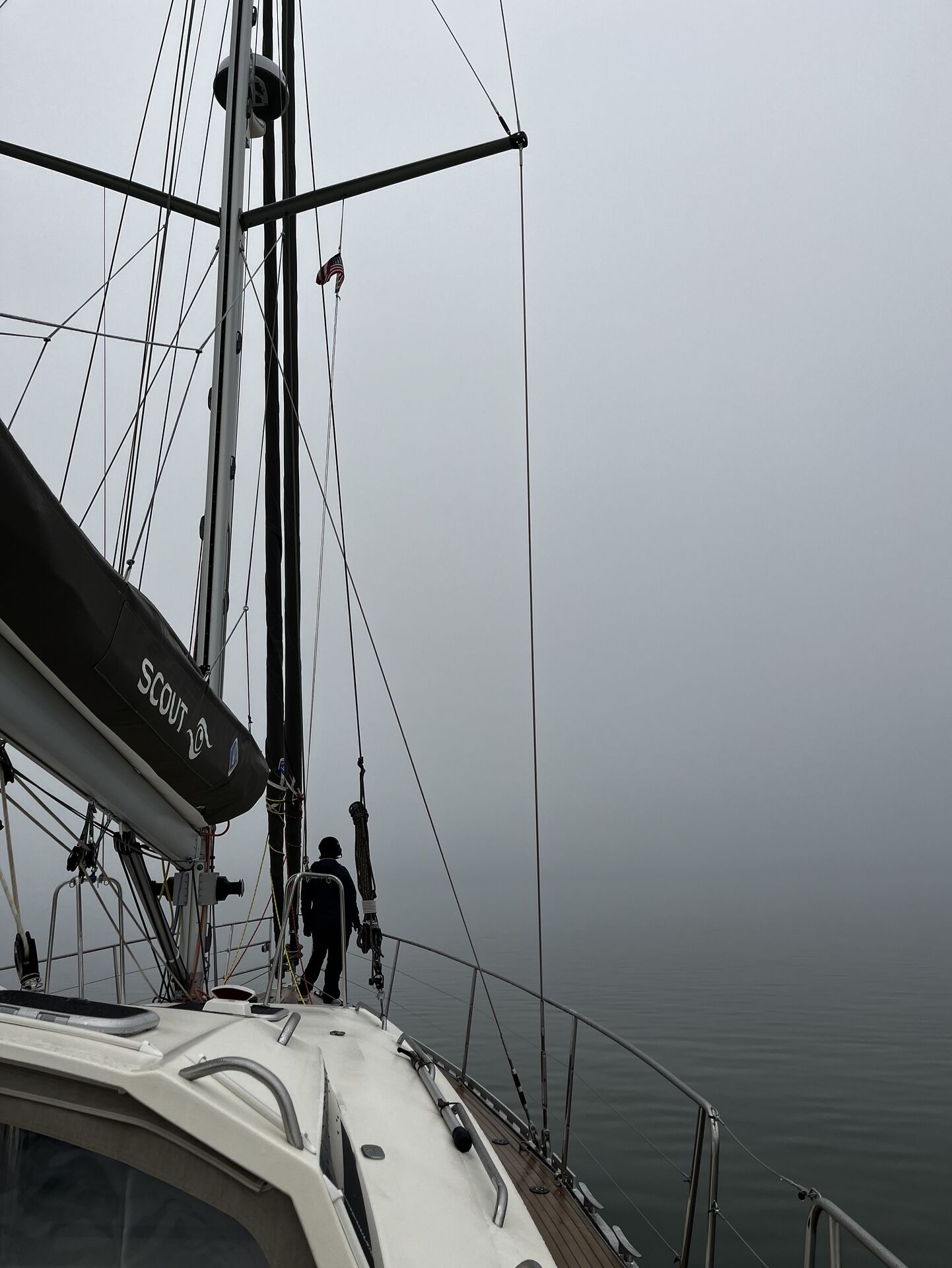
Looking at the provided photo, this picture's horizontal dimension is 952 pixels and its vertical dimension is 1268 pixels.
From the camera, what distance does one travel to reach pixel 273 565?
7.10m

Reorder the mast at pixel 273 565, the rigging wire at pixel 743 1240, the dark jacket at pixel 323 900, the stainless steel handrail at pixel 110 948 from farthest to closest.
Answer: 1. the dark jacket at pixel 323 900
2. the mast at pixel 273 565
3. the stainless steel handrail at pixel 110 948
4. the rigging wire at pixel 743 1240

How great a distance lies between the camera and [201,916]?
426 centimetres

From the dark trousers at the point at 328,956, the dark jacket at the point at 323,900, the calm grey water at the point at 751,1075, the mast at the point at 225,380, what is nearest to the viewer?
the mast at the point at 225,380

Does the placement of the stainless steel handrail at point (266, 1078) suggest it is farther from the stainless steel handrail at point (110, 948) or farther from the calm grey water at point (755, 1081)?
the calm grey water at point (755, 1081)

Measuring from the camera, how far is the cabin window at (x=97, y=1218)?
4.98ft

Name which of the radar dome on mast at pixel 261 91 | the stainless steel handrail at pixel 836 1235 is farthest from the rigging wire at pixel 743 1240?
the radar dome on mast at pixel 261 91

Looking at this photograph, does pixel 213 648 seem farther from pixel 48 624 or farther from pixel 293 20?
pixel 293 20

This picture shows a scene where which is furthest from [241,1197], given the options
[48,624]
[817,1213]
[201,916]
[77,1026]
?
[201,916]

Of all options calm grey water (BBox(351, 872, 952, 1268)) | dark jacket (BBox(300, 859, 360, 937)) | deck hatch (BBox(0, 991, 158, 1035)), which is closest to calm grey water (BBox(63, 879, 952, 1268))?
calm grey water (BBox(351, 872, 952, 1268))

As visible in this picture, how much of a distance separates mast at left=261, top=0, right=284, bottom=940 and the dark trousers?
0.37 meters

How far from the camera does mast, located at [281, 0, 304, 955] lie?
6121 millimetres

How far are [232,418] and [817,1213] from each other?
5.06m

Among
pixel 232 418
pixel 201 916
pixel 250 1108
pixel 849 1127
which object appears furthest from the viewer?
pixel 849 1127

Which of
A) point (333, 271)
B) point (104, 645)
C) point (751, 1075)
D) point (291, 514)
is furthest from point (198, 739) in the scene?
point (751, 1075)
